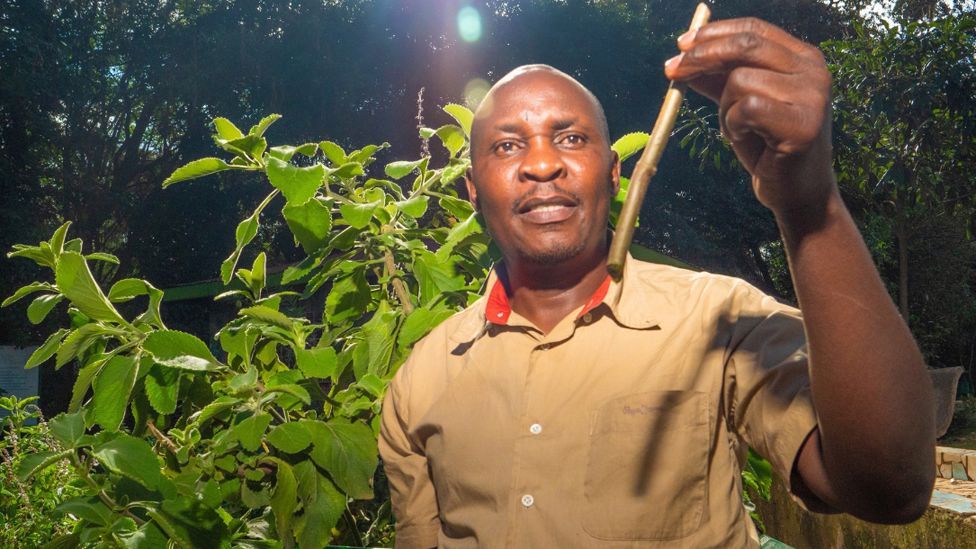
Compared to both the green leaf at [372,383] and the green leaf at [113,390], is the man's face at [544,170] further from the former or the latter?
the green leaf at [113,390]

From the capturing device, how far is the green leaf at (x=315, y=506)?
194cm

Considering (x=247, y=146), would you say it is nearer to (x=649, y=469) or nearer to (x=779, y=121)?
(x=649, y=469)

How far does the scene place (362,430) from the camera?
202 cm

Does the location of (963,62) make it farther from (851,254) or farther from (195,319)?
(195,319)

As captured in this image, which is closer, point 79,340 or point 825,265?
point 825,265

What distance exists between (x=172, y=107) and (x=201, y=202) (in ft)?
9.84

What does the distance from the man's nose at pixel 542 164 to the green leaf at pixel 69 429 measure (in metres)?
1.01

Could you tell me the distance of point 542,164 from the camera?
177 centimetres

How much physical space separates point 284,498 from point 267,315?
0.39 meters

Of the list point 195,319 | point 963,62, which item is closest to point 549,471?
point 963,62

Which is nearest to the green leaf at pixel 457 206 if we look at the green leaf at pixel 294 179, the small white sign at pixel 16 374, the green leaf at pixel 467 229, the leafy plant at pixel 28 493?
the green leaf at pixel 467 229

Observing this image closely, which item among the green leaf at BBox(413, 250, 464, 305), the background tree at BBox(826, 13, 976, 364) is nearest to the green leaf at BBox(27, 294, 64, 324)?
the green leaf at BBox(413, 250, 464, 305)

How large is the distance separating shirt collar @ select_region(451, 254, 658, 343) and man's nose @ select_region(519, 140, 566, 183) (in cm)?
22

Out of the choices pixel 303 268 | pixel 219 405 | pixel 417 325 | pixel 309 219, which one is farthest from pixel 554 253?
pixel 219 405
